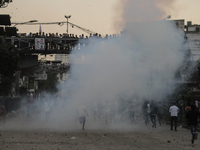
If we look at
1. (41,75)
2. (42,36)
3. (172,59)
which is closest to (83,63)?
(172,59)

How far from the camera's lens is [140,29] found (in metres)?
20.7

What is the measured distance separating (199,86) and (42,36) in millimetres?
19672

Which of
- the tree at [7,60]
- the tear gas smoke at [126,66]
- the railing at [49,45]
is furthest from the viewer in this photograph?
the railing at [49,45]

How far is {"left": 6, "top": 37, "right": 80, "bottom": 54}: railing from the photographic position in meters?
40.2

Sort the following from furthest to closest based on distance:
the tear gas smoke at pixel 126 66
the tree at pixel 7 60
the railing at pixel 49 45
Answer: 1. the railing at pixel 49 45
2. the tree at pixel 7 60
3. the tear gas smoke at pixel 126 66

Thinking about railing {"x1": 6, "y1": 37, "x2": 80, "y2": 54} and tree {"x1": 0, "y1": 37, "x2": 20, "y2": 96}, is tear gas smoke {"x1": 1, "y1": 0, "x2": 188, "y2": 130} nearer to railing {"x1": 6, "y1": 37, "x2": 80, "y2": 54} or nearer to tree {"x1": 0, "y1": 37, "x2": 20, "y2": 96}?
tree {"x1": 0, "y1": 37, "x2": 20, "y2": 96}

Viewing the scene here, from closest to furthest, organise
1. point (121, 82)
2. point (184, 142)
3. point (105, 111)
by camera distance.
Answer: point (184, 142)
point (121, 82)
point (105, 111)

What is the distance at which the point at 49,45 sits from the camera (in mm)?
41125

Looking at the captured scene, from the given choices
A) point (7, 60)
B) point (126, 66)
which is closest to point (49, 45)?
point (7, 60)

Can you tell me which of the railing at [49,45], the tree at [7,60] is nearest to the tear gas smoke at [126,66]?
the tree at [7,60]

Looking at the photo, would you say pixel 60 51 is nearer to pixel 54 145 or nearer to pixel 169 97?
pixel 169 97

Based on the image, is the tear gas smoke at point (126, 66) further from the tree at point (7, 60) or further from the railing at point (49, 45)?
the railing at point (49, 45)

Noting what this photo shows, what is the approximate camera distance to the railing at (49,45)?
40.2 meters

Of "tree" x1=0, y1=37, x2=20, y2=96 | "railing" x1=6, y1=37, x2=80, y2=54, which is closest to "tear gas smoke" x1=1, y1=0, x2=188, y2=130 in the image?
"tree" x1=0, y1=37, x2=20, y2=96
